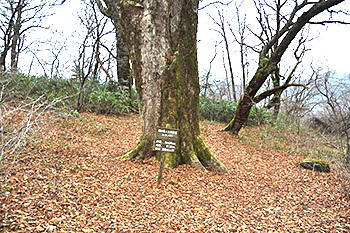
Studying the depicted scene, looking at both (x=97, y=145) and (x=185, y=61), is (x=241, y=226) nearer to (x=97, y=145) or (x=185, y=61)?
(x=185, y=61)

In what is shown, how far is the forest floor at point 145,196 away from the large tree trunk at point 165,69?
0.44 metres

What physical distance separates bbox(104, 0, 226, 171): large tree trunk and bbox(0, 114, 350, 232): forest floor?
436 mm

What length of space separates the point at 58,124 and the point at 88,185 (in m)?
3.96

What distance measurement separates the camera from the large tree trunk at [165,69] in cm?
471

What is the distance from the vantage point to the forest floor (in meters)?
2.73

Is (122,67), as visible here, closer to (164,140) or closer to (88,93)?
(88,93)

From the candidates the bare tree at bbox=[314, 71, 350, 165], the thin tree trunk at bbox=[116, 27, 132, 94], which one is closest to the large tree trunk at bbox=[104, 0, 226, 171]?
the bare tree at bbox=[314, 71, 350, 165]

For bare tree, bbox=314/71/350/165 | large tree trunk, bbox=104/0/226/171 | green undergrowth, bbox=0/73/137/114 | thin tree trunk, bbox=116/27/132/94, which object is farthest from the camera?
thin tree trunk, bbox=116/27/132/94

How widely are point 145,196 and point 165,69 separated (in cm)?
248

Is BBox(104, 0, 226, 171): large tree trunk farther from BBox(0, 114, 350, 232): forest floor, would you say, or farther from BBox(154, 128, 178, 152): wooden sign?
BBox(154, 128, 178, 152): wooden sign

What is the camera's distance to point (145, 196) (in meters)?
3.59

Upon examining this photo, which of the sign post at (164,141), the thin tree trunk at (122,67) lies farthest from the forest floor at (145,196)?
the thin tree trunk at (122,67)

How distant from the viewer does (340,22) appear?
26.5 feet

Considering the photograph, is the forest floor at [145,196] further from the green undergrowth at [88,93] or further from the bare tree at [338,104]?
the green undergrowth at [88,93]
